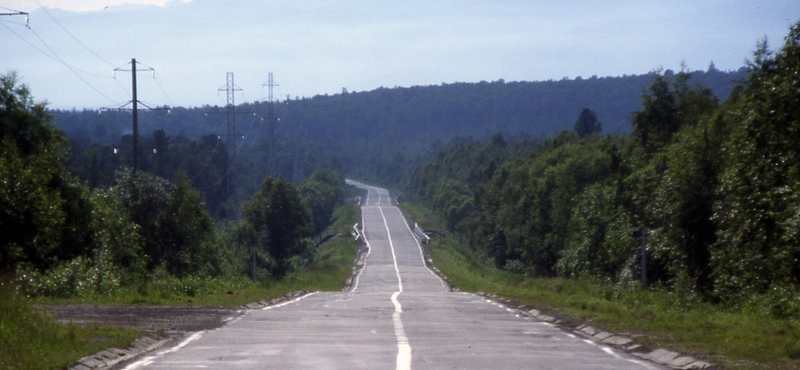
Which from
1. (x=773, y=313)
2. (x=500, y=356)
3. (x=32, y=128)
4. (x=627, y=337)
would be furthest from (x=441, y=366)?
(x=32, y=128)

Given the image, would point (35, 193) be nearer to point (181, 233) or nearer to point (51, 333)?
point (181, 233)

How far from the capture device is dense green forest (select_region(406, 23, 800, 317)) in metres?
23.4

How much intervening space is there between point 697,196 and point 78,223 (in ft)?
83.9

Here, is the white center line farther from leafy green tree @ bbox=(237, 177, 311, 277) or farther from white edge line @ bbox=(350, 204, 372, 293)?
leafy green tree @ bbox=(237, 177, 311, 277)

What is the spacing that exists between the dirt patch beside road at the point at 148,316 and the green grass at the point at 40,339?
151cm

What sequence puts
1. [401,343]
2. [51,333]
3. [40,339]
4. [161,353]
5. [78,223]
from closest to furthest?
[40,339] → [161,353] → [51,333] → [401,343] → [78,223]

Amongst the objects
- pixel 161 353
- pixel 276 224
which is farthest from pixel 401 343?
pixel 276 224

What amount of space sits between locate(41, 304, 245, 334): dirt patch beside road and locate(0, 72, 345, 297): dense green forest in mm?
5366

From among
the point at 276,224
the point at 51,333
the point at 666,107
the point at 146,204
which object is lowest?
the point at 276,224

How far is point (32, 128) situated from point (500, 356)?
2903 centimetres

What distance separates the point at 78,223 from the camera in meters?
33.9

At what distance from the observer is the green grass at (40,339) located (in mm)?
10180

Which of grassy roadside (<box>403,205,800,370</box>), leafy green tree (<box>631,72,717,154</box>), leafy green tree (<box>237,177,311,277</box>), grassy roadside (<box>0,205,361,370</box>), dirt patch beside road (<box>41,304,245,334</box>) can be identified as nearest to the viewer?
grassy roadside (<box>0,205,361,370</box>)

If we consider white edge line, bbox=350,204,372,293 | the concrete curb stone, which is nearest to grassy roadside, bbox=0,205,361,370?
the concrete curb stone
